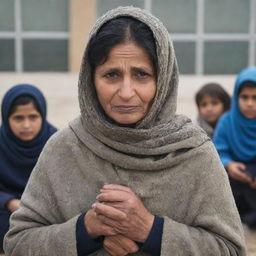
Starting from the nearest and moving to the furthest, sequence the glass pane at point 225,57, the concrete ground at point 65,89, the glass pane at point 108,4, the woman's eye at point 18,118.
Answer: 1. the woman's eye at point 18,118
2. the concrete ground at point 65,89
3. the glass pane at point 108,4
4. the glass pane at point 225,57

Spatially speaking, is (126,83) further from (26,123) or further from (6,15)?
(6,15)

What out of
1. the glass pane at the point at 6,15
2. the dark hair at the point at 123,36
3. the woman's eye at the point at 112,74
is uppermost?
the glass pane at the point at 6,15

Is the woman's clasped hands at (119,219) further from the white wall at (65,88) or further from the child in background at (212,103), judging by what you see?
the white wall at (65,88)

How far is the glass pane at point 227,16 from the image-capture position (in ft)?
36.4

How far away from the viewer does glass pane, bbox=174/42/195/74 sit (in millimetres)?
11164

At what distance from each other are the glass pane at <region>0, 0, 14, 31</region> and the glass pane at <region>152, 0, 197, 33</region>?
2387 millimetres

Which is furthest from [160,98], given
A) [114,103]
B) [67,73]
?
[67,73]

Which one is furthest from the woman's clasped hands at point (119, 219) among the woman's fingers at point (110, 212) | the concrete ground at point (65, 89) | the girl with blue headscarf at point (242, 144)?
the concrete ground at point (65, 89)

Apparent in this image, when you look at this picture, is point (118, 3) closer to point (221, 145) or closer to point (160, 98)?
point (221, 145)

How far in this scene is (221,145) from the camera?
571 centimetres

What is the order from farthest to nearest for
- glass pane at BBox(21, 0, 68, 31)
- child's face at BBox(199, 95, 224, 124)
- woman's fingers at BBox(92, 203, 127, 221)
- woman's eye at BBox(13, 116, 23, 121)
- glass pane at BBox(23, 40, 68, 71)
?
glass pane at BBox(23, 40, 68, 71) → glass pane at BBox(21, 0, 68, 31) → child's face at BBox(199, 95, 224, 124) → woman's eye at BBox(13, 116, 23, 121) → woman's fingers at BBox(92, 203, 127, 221)

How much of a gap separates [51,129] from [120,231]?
3.08 metres

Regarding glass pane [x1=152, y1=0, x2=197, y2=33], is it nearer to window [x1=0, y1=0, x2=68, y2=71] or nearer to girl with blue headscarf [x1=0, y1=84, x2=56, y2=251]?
window [x1=0, y1=0, x2=68, y2=71]

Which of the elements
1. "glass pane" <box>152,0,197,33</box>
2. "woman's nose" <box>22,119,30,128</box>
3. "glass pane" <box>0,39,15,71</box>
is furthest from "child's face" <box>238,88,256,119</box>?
"glass pane" <box>0,39,15,71</box>
